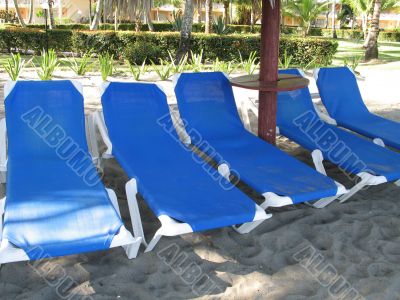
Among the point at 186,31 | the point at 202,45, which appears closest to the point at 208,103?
the point at 186,31

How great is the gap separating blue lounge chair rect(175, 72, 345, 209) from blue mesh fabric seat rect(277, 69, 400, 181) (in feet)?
1.34

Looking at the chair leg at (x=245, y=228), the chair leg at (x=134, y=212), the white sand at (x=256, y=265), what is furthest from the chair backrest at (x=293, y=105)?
the chair leg at (x=134, y=212)

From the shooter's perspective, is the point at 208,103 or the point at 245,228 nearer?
the point at 245,228

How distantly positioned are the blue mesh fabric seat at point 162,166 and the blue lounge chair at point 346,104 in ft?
6.50

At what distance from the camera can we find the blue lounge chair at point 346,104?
4.68 metres

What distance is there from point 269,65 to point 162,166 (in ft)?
5.15

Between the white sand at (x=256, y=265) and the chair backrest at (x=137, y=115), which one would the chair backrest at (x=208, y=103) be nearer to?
the chair backrest at (x=137, y=115)

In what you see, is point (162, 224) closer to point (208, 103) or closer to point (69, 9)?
point (208, 103)

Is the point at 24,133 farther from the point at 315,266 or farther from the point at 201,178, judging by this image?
the point at 315,266

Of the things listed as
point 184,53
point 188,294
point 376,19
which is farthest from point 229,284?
point 376,19

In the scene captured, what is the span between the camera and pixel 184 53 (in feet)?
38.4

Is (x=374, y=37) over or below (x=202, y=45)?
over

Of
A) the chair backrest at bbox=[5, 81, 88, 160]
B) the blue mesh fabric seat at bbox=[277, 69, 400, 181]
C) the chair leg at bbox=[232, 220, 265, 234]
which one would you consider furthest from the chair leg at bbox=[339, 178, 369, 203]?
the chair backrest at bbox=[5, 81, 88, 160]

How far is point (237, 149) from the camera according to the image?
3922mm
